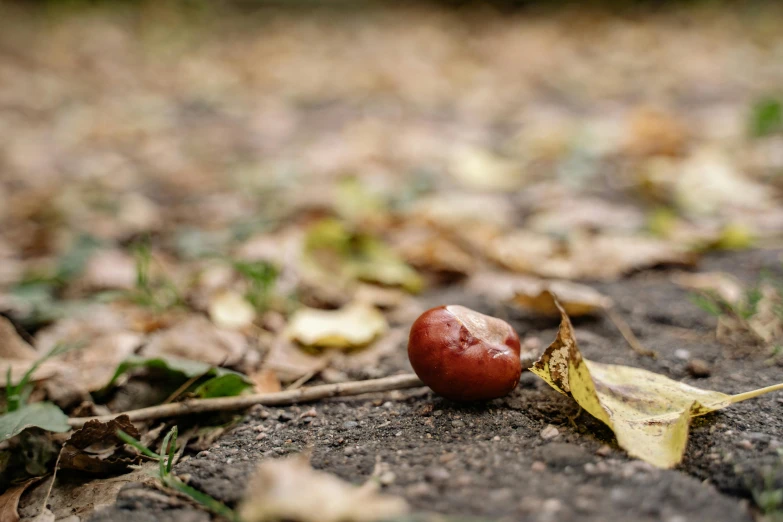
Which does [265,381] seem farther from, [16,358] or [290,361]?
[16,358]

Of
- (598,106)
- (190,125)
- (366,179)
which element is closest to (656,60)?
(598,106)

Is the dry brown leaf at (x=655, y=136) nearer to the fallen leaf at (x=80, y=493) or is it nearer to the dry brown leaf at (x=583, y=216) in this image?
the dry brown leaf at (x=583, y=216)

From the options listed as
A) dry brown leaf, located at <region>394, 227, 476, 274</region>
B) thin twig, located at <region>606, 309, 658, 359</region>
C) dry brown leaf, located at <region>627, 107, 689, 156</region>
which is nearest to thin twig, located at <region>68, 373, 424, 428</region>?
thin twig, located at <region>606, 309, 658, 359</region>

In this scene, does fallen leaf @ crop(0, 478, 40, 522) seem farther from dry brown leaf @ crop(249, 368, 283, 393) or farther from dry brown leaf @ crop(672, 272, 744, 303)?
dry brown leaf @ crop(672, 272, 744, 303)

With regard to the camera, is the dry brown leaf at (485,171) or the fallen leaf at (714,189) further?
the dry brown leaf at (485,171)

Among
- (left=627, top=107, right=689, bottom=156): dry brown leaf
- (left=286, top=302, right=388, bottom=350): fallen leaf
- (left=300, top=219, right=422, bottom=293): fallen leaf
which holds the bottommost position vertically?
(left=286, top=302, right=388, bottom=350): fallen leaf

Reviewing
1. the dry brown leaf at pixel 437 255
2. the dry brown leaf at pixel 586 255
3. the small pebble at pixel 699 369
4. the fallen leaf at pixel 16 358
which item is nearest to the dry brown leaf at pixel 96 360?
the fallen leaf at pixel 16 358

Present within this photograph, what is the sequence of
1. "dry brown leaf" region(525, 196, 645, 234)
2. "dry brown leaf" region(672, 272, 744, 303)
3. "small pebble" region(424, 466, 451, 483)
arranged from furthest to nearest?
"dry brown leaf" region(525, 196, 645, 234), "dry brown leaf" region(672, 272, 744, 303), "small pebble" region(424, 466, 451, 483)
